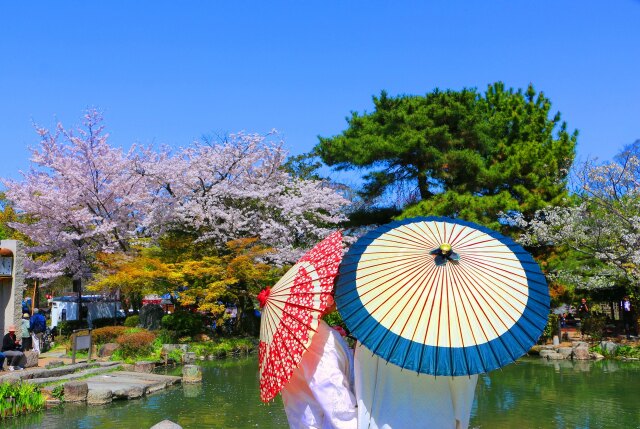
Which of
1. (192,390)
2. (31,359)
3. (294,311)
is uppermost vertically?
(294,311)

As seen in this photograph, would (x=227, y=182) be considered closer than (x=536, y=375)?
No

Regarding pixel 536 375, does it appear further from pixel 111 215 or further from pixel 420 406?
pixel 111 215

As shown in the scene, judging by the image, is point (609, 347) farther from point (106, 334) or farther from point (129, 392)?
point (106, 334)

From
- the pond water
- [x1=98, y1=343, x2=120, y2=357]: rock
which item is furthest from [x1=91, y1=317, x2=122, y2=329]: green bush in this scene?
the pond water

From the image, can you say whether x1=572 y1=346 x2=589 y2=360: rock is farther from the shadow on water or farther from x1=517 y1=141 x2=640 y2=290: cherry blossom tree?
the shadow on water

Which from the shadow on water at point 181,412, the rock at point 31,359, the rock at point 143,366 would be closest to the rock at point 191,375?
the shadow on water at point 181,412

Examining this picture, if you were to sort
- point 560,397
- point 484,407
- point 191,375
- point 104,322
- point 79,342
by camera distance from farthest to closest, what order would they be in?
point 104,322 → point 79,342 → point 191,375 → point 560,397 → point 484,407

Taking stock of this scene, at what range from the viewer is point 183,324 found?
1986 cm

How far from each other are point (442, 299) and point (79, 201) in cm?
2067

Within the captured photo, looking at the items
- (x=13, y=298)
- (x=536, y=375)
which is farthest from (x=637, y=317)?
(x=13, y=298)

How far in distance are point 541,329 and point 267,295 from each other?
149 centimetres

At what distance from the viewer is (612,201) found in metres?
16.6

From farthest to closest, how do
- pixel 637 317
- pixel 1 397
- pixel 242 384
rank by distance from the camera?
1. pixel 637 317
2. pixel 242 384
3. pixel 1 397

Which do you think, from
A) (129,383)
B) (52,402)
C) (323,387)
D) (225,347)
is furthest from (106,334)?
(323,387)
